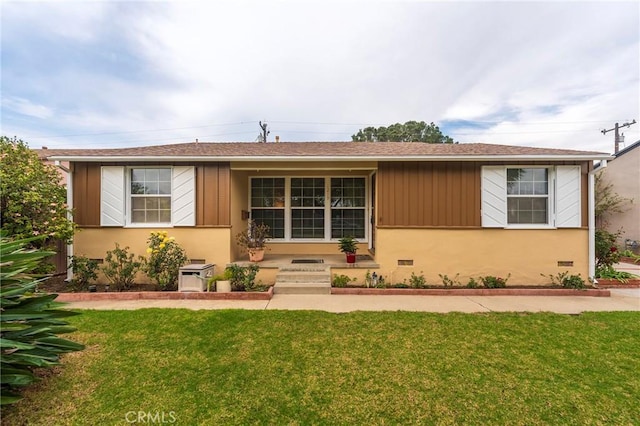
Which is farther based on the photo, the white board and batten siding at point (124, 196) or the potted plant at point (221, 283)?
the white board and batten siding at point (124, 196)

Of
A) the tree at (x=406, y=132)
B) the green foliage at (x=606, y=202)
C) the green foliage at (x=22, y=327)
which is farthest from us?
the tree at (x=406, y=132)

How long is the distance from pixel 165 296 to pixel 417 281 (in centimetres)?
543

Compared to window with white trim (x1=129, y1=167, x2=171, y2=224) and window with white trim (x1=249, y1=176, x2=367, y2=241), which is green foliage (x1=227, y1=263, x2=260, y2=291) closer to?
window with white trim (x1=129, y1=167, x2=171, y2=224)

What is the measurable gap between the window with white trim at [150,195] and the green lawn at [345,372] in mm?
2735

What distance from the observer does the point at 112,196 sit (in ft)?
20.4

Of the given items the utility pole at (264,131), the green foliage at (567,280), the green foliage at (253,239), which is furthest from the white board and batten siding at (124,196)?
the utility pole at (264,131)

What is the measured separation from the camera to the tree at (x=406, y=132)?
1205 inches

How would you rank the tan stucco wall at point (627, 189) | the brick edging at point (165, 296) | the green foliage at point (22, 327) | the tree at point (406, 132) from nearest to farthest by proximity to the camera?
the green foliage at point (22, 327) < the brick edging at point (165, 296) < the tan stucco wall at point (627, 189) < the tree at point (406, 132)

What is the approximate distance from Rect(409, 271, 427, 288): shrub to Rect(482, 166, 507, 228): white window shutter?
1930 millimetres

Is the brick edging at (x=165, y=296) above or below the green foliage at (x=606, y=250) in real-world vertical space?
below

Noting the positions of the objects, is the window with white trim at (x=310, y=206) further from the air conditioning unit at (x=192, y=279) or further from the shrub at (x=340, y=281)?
the air conditioning unit at (x=192, y=279)

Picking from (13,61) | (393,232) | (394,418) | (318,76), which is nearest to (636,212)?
(393,232)

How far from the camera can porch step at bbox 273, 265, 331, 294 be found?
5633 mm

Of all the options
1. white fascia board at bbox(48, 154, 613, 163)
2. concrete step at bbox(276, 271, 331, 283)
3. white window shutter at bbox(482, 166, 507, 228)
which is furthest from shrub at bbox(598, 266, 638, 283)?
concrete step at bbox(276, 271, 331, 283)
